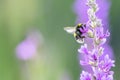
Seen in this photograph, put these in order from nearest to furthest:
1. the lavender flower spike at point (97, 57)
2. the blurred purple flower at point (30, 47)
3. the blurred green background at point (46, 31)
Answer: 1. the lavender flower spike at point (97, 57)
2. the blurred purple flower at point (30, 47)
3. the blurred green background at point (46, 31)

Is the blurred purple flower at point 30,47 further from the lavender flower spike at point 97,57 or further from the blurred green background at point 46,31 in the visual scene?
the lavender flower spike at point 97,57

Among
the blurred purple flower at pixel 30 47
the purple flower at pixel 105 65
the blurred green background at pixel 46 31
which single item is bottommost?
the purple flower at pixel 105 65

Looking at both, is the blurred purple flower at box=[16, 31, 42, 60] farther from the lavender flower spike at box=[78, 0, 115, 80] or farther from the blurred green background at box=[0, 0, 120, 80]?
the lavender flower spike at box=[78, 0, 115, 80]

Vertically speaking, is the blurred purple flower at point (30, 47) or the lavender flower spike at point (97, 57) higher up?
the blurred purple flower at point (30, 47)

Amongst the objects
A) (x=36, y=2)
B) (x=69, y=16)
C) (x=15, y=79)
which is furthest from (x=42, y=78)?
(x=69, y=16)

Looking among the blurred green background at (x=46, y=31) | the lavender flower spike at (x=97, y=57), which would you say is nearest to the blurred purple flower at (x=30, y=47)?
the blurred green background at (x=46, y=31)

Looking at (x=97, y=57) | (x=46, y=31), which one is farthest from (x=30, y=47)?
(x=97, y=57)

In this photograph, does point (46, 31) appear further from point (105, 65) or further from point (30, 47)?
point (105, 65)
